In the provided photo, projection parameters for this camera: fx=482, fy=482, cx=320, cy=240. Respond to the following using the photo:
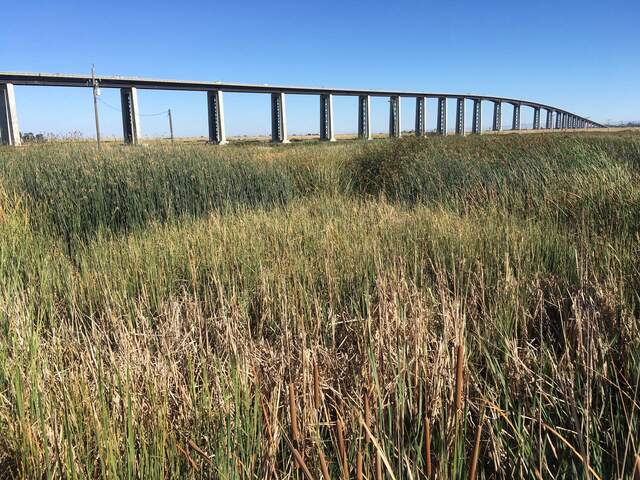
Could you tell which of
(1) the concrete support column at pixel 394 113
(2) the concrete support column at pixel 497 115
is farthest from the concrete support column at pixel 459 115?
(1) the concrete support column at pixel 394 113

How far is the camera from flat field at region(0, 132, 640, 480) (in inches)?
62.7

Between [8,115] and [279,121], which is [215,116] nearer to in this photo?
[279,121]

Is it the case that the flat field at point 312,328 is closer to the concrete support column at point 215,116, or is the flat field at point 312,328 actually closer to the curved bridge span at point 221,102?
the curved bridge span at point 221,102

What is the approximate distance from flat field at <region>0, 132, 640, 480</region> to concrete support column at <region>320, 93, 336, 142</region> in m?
46.1

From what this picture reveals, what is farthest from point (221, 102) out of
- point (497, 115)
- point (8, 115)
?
point (497, 115)

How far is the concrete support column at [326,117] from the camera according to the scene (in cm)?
5409

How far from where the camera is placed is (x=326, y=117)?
54.1 m

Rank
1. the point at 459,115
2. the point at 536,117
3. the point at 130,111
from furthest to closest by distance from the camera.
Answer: the point at 536,117, the point at 459,115, the point at 130,111

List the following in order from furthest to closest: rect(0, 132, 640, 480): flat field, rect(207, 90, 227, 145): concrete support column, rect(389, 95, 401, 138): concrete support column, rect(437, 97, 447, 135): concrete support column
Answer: rect(437, 97, 447, 135): concrete support column
rect(389, 95, 401, 138): concrete support column
rect(207, 90, 227, 145): concrete support column
rect(0, 132, 640, 480): flat field

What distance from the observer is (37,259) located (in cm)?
411

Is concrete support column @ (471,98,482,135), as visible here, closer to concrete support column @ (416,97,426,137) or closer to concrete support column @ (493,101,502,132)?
concrete support column @ (493,101,502,132)

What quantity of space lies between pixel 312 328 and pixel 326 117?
53.3m

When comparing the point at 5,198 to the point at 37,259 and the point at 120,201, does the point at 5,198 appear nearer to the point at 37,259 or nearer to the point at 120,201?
the point at 120,201

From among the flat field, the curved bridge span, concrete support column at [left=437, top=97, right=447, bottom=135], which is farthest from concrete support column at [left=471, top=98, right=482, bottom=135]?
the flat field
